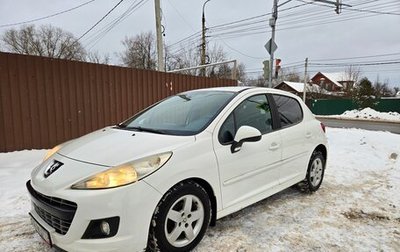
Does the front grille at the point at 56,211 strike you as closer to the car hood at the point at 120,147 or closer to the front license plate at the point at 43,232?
the front license plate at the point at 43,232

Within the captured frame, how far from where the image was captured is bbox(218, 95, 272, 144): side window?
122 inches

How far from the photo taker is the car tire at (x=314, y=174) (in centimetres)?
441

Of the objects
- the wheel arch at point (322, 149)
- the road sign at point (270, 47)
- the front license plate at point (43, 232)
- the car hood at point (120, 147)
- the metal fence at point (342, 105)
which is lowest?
the metal fence at point (342, 105)

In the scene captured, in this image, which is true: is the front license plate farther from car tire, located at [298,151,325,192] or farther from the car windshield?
car tire, located at [298,151,325,192]

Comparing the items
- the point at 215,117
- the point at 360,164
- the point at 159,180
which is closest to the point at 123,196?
the point at 159,180

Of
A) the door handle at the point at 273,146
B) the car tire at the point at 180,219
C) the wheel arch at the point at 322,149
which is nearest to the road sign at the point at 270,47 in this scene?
the wheel arch at the point at 322,149

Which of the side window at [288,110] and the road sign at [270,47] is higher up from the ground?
the road sign at [270,47]

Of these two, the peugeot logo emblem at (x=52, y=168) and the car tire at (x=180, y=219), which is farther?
the peugeot logo emblem at (x=52, y=168)

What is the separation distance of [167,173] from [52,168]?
105cm

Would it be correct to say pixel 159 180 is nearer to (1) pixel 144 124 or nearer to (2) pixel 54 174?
(2) pixel 54 174

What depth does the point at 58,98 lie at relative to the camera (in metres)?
6.35

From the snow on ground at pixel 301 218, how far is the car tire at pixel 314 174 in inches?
4.5

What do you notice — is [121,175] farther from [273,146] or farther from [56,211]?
[273,146]

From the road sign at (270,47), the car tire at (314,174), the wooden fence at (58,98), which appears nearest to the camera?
the car tire at (314,174)
